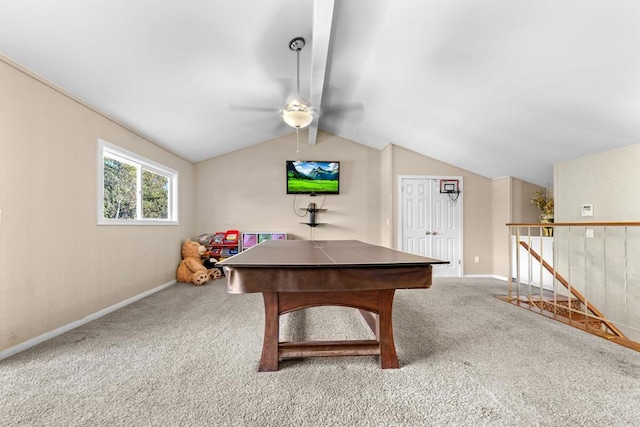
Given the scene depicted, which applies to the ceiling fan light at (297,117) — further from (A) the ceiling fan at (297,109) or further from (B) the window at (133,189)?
(B) the window at (133,189)

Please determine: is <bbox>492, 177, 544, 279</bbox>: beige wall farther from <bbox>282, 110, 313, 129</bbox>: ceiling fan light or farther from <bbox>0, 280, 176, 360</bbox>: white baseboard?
<bbox>0, 280, 176, 360</bbox>: white baseboard

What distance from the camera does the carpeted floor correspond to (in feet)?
4.68

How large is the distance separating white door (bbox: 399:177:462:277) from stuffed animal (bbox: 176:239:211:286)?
12.0 ft

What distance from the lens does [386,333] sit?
6.28ft

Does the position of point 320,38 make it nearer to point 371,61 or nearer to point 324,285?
point 371,61

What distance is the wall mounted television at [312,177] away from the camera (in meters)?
5.65

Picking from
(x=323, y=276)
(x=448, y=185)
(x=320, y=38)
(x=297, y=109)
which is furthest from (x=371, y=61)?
(x=448, y=185)

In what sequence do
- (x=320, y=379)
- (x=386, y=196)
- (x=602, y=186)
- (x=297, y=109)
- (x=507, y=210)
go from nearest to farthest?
(x=320, y=379) → (x=297, y=109) → (x=602, y=186) → (x=507, y=210) → (x=386, y=196)

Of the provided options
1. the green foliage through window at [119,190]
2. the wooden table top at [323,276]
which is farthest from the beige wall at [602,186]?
the green foliage through window at [119,190]

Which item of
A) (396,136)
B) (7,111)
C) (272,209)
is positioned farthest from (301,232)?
(7,111)

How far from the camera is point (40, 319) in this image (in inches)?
91.1

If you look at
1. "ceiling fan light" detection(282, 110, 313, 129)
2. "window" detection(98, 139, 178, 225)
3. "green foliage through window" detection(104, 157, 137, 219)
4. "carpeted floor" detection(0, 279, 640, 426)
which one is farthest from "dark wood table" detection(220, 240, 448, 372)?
"green foliage through window" detection(104, 157, 137, 219)

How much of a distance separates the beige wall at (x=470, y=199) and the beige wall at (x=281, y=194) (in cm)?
67

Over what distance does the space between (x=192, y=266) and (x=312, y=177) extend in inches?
108
